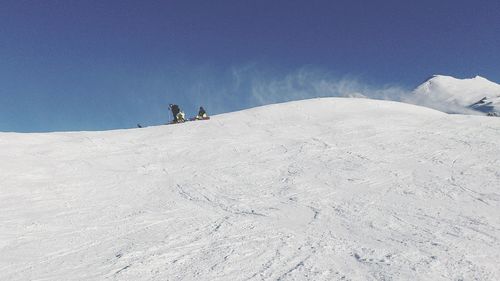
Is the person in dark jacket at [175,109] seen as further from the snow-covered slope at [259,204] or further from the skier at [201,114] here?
the snow-covered slope at [259,204]

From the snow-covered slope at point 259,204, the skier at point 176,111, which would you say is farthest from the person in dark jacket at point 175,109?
the snow-covered slope at point 259,204

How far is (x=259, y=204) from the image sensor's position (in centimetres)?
1102

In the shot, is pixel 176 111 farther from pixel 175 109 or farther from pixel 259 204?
pixel 259 204

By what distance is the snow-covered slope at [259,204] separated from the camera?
294 inches

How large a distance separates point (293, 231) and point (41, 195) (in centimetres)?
768

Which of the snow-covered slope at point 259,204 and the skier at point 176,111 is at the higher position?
the skier at point 176,111

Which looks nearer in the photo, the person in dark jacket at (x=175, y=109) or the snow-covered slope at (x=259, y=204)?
the snow-covered slope at (x=259, y=204)

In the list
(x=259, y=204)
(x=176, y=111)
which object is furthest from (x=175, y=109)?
(x=259, y=204)

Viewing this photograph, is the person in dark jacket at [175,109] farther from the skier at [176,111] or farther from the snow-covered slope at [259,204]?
the snow-covered slope at [259,204]

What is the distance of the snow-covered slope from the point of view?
746 centimetres

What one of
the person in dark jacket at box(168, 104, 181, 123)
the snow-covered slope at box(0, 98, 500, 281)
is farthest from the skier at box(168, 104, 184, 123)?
the snow-covered slope at box(0, 98, 500, 281)

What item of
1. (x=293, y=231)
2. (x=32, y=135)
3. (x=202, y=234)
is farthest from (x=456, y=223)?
(x=32, y=135)

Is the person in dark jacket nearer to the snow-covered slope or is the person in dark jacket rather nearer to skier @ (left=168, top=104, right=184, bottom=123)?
skier @ (left=168, top=104, right=184, bottom=123)

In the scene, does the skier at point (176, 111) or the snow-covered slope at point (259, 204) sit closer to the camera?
the snow-covered slope at point (259, 204)
